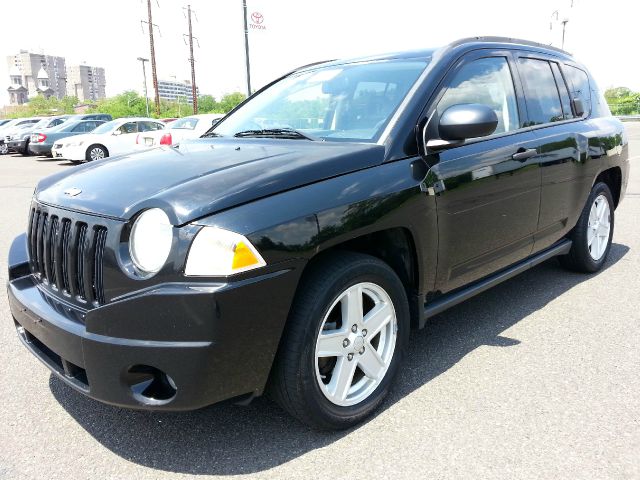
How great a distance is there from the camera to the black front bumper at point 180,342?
83.2 inches

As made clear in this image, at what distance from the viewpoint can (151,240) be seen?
224cm

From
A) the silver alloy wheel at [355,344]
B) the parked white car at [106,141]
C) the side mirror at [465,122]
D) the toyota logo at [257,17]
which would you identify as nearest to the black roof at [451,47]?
the side mirror at [465,122]

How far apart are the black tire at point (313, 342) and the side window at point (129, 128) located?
17.9 meters

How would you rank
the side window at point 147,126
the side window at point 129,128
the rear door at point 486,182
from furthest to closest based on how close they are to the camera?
the side window at point 147,126
the side window at point 129,128
the rear door at point 486,182

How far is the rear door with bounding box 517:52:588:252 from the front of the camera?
3.92m

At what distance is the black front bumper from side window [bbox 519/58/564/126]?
247 centimetres

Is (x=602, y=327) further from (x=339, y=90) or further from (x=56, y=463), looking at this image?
(x=56, y=463)

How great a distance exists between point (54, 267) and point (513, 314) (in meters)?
2.95

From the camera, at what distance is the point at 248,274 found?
7.09 ft

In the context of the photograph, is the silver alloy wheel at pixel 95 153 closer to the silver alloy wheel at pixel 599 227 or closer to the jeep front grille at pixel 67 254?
the silver alloy wheel at pixel 599 227

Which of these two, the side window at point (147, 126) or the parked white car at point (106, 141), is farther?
the side window at point (147, 126)

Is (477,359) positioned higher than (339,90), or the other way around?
(339,90)

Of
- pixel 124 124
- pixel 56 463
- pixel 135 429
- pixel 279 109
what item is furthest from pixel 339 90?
pixel 124 124

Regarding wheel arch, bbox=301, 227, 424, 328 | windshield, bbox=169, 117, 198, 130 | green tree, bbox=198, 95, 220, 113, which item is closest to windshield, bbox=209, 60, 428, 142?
wheel arch, bbox=301, 227, 424, 328
